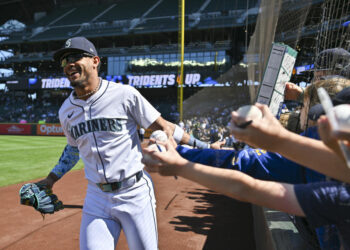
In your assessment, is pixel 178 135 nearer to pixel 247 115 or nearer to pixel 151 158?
pixel 151 158

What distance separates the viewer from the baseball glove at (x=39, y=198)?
7.30ft

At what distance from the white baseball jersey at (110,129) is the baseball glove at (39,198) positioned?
1.48 feet

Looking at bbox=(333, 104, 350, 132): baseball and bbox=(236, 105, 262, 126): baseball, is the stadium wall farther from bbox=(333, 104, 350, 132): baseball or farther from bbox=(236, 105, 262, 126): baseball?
bbox=(333, 104, 350, 132): baseball

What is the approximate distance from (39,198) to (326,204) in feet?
6.75

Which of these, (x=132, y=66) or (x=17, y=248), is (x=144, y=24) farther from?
(x=17, y=248)

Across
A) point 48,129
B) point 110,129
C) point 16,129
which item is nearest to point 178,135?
point 110,129

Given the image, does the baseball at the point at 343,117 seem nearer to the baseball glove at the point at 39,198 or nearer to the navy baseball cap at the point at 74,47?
the navy baseball cap at the point at 74,47

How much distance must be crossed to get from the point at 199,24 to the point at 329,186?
3371cm

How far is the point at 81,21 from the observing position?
138ft

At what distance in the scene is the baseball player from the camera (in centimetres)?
203

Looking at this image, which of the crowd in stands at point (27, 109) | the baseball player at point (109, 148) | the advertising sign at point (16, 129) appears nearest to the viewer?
the baseball player at point (109, 148)

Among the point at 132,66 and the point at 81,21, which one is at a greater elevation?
the point at 81,21

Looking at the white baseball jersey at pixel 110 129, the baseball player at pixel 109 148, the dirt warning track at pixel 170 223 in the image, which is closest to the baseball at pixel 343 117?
the baseball player at pixel 109 148

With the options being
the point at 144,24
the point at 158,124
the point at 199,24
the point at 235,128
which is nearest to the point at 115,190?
the point at 158,124
